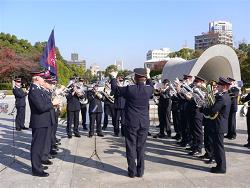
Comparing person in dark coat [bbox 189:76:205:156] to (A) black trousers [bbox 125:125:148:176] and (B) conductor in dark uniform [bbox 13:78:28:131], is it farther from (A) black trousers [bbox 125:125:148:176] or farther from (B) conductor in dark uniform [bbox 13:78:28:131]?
(B) conductor in dark uniform [bbox 13:78:28:131]

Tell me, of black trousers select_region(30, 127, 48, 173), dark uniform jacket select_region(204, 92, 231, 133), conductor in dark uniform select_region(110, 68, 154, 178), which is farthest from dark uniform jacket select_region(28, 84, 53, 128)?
dark uniform jacket select_region(204, 92, 231, 133)

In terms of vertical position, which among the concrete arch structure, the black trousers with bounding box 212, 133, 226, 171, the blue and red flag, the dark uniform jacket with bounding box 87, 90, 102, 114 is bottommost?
the black trousers with bounding box 212, 133, 226, 171

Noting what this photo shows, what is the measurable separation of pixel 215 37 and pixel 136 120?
13034 centimetres

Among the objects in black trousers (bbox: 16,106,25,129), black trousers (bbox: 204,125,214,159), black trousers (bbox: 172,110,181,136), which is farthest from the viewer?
black trousers (bbox: 16,106,25,129)

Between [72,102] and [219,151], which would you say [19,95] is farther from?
[219,151]

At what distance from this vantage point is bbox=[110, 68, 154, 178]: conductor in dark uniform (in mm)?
6801

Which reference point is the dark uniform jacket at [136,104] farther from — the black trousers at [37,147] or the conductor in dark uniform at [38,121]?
the black trousers at [37,147]

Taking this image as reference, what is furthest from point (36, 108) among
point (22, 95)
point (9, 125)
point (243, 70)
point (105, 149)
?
point (243, 70)

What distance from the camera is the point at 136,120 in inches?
269

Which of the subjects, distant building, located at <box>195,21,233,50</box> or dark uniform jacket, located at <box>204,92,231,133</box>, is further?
distant building, located at <box>195,21,233,50</box>

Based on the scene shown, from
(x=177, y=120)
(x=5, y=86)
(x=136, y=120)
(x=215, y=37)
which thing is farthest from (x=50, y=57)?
(x=215, y=37)

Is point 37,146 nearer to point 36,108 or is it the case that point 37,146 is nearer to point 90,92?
point 36,108

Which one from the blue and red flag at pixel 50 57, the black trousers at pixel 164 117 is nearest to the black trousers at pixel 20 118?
the blue and red flag at pixel 50 57

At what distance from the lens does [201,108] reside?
7789mm
